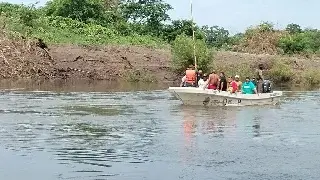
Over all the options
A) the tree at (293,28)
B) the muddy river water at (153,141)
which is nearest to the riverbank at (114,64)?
the muddy river water at (153,141)

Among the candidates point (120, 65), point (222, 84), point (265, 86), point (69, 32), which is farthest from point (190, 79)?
point (69, 32)

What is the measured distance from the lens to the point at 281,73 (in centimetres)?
5409

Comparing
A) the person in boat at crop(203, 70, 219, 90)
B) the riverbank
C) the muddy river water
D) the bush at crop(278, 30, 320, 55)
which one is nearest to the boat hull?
the muddy river water

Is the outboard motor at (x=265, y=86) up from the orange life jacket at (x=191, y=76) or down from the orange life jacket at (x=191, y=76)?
down

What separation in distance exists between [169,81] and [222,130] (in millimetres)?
30019

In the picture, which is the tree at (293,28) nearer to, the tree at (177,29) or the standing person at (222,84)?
the tree at (177,29)

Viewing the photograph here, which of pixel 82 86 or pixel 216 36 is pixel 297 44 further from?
pixel 82 86

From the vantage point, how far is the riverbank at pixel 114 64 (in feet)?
168

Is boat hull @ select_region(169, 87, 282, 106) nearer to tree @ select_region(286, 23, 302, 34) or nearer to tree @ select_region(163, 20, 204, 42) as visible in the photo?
tree @ select_region(163, 20, 204, 42)

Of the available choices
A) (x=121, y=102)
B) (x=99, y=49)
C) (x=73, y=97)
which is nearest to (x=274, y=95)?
(x=121, y=102)

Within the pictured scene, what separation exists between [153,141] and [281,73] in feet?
118

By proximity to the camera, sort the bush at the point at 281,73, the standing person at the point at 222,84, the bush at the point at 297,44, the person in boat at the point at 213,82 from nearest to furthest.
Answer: the person in boat at the point at 213,82
the standing person at the point at 222,84
the bush at the point at 281,73
the bush at the point at 297,44

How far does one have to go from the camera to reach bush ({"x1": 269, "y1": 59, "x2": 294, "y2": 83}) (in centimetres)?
5416

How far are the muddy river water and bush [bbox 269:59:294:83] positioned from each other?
22128 millimetres
